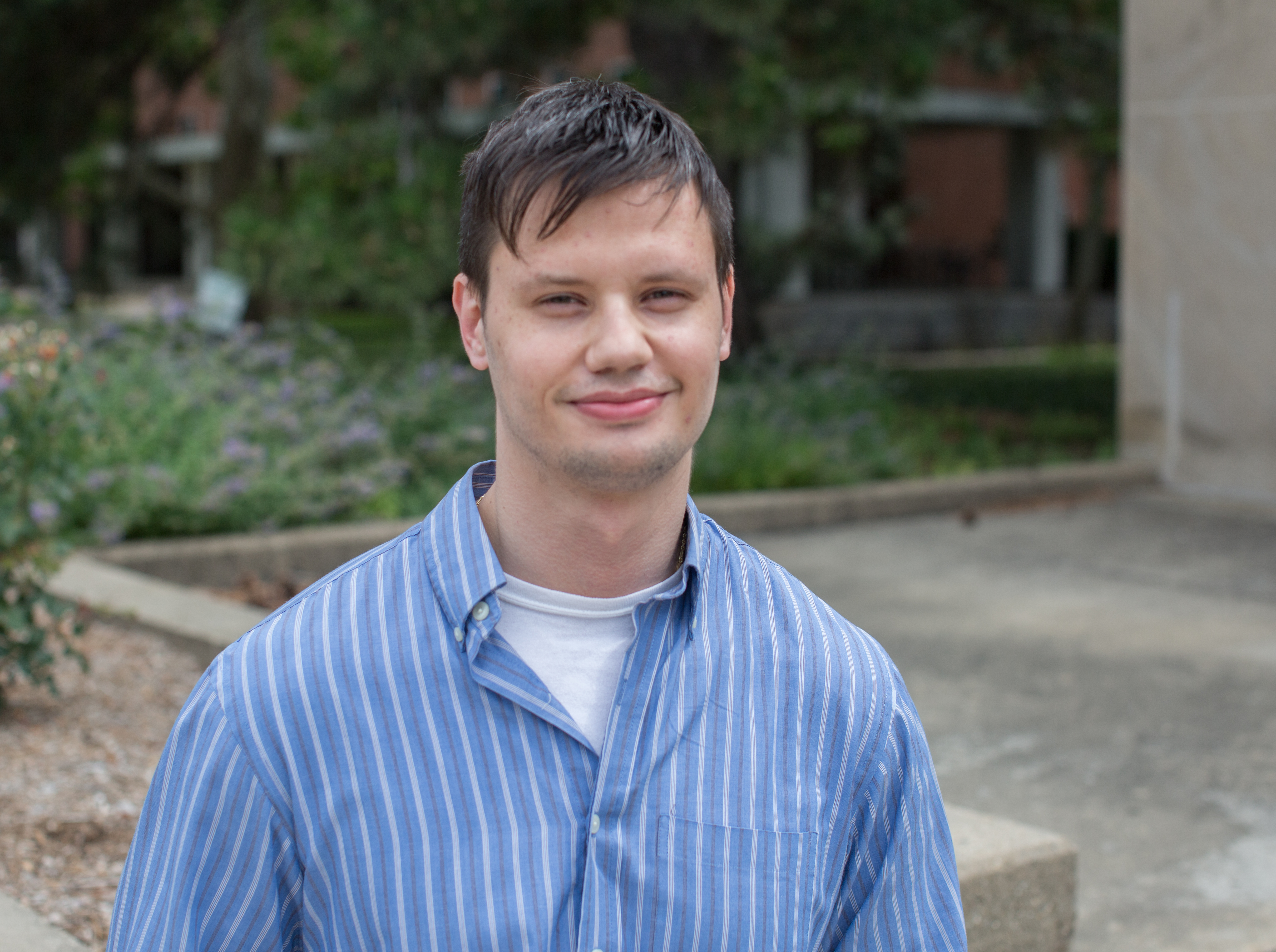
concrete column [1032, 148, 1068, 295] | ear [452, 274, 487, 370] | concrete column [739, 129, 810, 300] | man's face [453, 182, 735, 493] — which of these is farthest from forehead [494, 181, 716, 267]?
concrete column [1032, 148, 1068, 295]

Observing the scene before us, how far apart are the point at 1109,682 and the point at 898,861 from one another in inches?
151

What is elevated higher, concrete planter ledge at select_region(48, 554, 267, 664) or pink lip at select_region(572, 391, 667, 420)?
pink lip at select_region(572, 391, 667, 420)

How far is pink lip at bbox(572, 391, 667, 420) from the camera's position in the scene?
4.88 ft

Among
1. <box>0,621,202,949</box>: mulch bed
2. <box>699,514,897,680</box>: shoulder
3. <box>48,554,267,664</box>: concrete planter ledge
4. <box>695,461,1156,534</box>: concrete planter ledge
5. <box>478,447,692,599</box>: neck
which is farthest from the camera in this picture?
<box>695,461,1156,534</box>: concrete planter ledge

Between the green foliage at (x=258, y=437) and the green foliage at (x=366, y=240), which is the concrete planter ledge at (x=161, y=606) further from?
the green foliage at (x=366, y=240)

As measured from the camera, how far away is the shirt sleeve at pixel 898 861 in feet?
5.44

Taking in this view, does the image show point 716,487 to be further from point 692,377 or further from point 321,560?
point 692,377

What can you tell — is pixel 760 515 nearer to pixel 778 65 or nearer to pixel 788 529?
pixel 788 529

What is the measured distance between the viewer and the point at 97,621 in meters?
5.13

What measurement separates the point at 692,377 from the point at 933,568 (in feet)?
19.0

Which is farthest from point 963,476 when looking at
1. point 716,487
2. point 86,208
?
point 86,208

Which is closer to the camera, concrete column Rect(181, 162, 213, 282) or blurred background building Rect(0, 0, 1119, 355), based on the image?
blurred background building Rect(0, 0, 1119, 355)

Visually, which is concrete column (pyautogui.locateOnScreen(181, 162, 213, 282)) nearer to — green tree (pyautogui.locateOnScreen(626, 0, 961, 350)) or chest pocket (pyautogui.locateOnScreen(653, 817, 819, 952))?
green tree (pyautogui.locateOnScreen(626, 0, 961, 350))

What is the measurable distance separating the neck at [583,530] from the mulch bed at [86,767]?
1.57 metres
